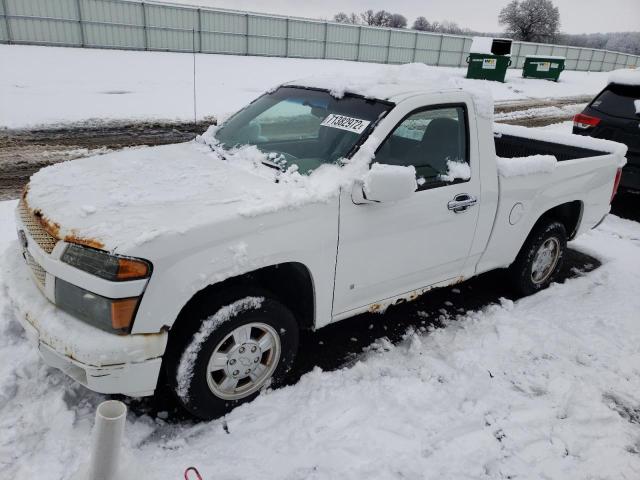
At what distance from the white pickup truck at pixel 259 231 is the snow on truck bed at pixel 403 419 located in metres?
0.31

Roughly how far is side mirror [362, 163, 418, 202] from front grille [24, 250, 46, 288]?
6.14 feet

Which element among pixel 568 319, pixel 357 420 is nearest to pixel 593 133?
pixel 568 319

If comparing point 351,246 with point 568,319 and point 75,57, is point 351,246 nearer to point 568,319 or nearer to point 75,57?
point 568,319

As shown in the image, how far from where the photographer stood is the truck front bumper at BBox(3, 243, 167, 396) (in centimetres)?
245

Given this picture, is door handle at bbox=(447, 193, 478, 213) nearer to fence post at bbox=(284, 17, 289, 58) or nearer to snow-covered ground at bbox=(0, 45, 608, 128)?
snow-covered ground at bbox=(0, 45, 608, 128)

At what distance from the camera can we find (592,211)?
5.04 m

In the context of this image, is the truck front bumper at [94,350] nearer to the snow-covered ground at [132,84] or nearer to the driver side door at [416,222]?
the driver side door at [416,222]

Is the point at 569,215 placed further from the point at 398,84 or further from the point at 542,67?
the point at 542,67

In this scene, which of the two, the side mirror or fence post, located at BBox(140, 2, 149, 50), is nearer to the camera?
the side mirror

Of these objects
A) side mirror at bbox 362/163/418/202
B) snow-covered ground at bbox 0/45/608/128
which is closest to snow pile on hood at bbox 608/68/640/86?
side mirror at bbox 362/163/418/202

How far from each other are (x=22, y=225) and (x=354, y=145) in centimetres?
209

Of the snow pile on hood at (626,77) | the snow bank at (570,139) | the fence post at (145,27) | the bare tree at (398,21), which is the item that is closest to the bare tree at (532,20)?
the bare tree at (398,21)

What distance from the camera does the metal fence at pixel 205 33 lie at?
21.0 metres

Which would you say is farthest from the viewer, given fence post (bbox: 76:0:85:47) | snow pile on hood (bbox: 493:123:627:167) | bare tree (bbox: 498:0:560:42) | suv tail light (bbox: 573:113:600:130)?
bare tree (bbox: 498:0:560:42)
